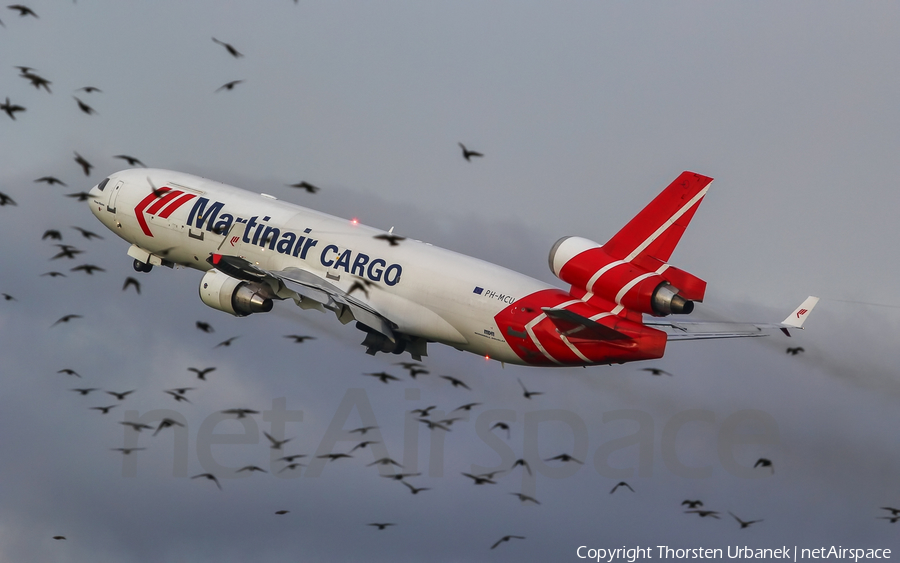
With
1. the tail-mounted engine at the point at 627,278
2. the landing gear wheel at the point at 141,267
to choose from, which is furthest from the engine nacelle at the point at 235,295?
the tail-mounted engine at the point at 627,278

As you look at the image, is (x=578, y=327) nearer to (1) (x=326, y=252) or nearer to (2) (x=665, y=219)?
(2) (x=665, y=219)

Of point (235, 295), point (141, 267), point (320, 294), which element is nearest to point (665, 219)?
point (320, 294)

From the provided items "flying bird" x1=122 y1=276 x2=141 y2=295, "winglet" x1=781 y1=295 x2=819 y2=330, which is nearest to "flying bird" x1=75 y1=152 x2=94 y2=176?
"flying bird" x1=122 y1=276 x2=141 y2=295

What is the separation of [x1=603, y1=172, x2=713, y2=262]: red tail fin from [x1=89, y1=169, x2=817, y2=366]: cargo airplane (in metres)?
0.04

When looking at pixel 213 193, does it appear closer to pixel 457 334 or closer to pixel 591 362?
→ pixel 457 334

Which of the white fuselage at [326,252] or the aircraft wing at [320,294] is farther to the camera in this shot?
the aircraft wing at [320,294]

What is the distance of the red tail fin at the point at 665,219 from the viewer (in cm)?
4716

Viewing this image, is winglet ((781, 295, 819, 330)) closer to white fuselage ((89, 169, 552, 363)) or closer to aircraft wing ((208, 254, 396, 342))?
white fuselage ((89, 169, 552, 363))

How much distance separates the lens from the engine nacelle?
176ft

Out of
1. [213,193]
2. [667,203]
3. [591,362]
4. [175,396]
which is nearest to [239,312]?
[213,193]

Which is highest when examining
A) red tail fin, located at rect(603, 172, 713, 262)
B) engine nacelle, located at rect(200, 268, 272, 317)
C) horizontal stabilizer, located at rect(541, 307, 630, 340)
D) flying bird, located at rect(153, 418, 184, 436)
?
red tail fin, located at rect(603, 172, 713, 262)

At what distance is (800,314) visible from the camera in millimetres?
49125

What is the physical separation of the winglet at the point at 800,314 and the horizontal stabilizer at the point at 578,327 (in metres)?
6.32

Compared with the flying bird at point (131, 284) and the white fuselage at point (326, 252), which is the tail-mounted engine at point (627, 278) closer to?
the white fuselage at point (326, 252)
